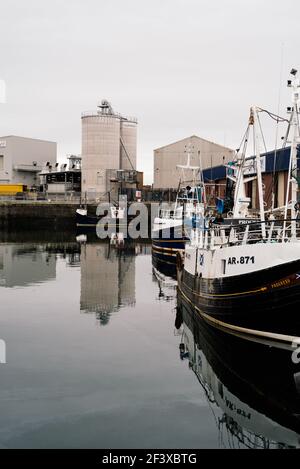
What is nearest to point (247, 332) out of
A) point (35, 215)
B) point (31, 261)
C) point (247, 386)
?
point (247, 386)

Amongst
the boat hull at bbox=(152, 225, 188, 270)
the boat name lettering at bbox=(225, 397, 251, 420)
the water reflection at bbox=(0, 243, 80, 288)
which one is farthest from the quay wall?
the boat name lettering at bbox=(225, 397, 251, 420)

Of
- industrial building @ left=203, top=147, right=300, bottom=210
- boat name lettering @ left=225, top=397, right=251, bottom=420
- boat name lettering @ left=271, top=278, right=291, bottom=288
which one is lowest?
boat name lettering @ left=225, top=397, right=251, bottom=420

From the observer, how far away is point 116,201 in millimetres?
93500

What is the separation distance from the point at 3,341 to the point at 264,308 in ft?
29.6

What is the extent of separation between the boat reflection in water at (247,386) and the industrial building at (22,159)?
92284 mm

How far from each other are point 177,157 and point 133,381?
79502 mm

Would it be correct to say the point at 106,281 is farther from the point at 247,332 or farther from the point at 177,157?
the point at 177,157

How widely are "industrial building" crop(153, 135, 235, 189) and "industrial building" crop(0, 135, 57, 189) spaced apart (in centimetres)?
2943

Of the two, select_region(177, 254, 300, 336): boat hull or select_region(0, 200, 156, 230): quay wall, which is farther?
select_region(0, 200, 156, 230): quay wall

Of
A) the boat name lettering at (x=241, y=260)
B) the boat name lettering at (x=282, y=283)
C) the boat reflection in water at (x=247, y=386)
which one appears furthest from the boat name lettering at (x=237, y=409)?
the boat name lettering at (x=241, y=260)

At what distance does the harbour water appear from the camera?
11.1 meters

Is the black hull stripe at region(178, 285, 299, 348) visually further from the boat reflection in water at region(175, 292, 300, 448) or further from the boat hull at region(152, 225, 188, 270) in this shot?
the boat hull at region(152, 225, 188, 270)
